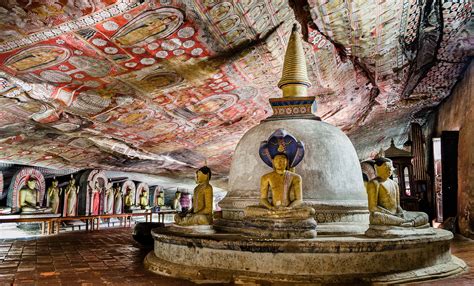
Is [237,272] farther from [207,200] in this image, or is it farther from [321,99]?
[321,99]

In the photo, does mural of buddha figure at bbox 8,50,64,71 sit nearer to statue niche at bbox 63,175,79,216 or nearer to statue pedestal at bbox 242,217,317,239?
statue pedestal at bbox 242,217,317,239

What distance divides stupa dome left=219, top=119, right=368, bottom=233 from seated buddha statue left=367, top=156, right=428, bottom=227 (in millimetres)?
594

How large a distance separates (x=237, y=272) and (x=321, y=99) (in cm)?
792

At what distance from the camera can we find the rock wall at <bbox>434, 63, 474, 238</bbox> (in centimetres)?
975

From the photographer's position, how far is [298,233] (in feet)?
15.3

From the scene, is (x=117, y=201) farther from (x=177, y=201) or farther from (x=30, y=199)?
(x=177, y=201)

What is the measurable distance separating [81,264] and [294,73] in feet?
15.9

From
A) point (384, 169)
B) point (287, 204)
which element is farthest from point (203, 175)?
point (384, 169)

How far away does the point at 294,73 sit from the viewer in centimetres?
734

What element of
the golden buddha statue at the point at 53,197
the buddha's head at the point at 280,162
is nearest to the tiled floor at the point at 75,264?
the buddha's head at the point at 280,162

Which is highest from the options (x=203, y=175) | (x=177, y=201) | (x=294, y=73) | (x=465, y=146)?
(x=294, y=73)

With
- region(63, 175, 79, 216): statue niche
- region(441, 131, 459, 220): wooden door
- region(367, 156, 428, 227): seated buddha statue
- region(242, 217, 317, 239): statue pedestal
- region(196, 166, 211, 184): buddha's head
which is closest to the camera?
region(242, 217, 317, 239): statue pedestal

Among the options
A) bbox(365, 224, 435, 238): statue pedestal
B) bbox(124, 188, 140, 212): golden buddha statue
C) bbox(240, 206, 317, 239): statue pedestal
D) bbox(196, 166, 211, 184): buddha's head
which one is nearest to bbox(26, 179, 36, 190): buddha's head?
bbox(124, 188, 140, 212): golden buddha statue

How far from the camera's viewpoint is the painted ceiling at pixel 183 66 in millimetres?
6000
